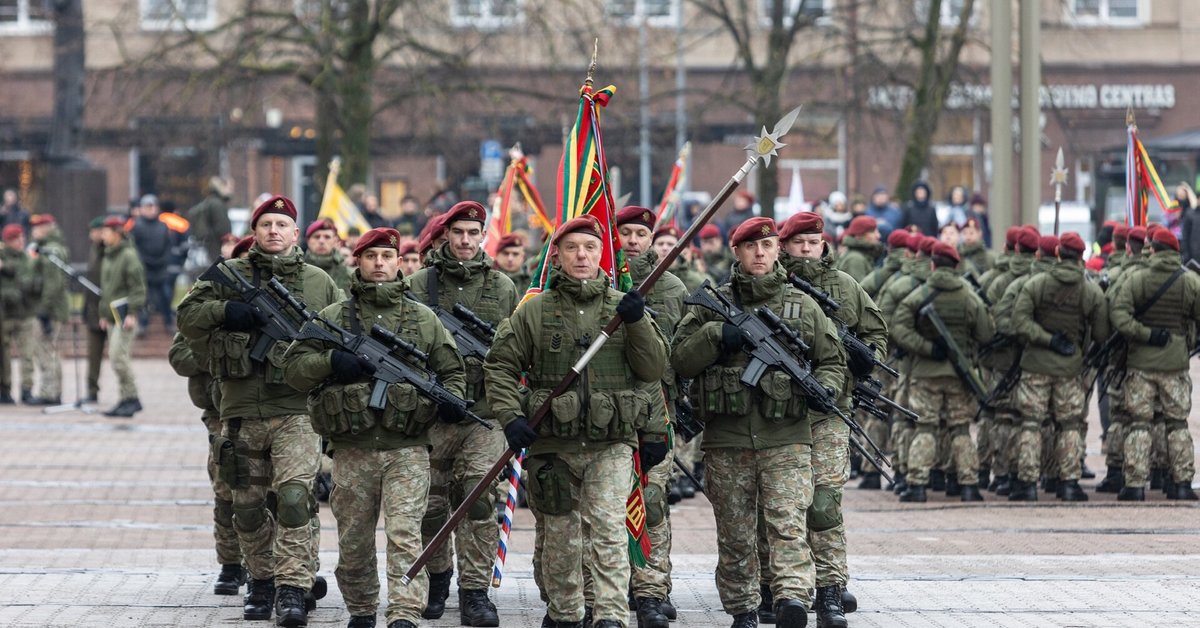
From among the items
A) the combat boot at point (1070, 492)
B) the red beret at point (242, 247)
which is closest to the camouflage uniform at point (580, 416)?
the red beret at point (242, 247)

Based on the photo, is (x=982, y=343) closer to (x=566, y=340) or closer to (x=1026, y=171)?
(x=1026, y=171)

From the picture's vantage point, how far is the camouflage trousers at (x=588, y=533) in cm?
885

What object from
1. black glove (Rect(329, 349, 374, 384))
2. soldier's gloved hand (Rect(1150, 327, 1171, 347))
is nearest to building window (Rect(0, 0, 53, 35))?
soldier's gloved hand (Rect(1150, 327, 1171, 347))

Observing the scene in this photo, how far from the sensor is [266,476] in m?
10.1

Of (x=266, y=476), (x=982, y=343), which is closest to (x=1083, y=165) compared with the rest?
(x=982, y=343)

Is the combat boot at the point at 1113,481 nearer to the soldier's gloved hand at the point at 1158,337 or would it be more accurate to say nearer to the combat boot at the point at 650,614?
the soldier's gloved hand at the point at 1158,337

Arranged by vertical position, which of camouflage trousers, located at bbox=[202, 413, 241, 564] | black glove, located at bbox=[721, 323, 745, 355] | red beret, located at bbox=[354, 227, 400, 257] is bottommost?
camouflage trousers, located at bbox=[202, 413, 241, 564]

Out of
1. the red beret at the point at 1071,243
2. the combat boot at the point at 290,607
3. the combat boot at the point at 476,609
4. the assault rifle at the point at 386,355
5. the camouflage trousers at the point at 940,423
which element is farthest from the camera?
the camouflage trousers at the point at 940,423

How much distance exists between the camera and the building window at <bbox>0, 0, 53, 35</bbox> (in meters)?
38.1

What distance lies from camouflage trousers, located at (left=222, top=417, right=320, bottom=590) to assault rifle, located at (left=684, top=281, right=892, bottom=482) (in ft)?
6.67

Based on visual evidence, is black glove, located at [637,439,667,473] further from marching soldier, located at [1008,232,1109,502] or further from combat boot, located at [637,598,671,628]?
marching soldier, located at [1008,232,1109,502]

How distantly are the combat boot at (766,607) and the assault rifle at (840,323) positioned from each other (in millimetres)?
1243

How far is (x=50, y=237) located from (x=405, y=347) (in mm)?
14499

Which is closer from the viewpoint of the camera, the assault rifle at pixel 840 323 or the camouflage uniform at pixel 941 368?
the assault rifle at pixel 840 323
